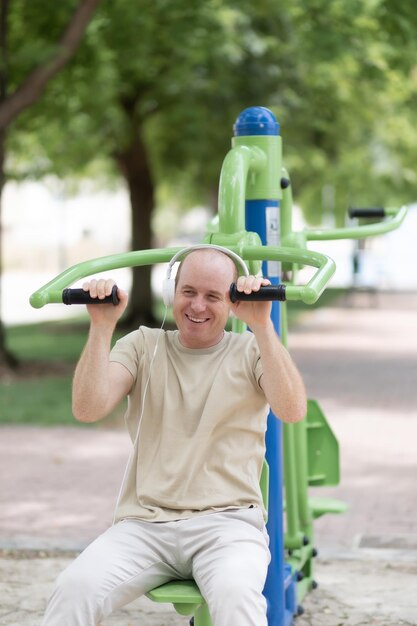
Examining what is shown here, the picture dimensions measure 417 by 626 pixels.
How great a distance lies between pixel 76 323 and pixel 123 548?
17.0 m

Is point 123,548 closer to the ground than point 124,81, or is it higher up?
closer to the ground

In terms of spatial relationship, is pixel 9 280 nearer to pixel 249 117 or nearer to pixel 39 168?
pixel 39 168

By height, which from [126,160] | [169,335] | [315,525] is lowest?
[315,525]

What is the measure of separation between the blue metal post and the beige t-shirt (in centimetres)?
59

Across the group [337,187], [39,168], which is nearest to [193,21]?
[39,168]

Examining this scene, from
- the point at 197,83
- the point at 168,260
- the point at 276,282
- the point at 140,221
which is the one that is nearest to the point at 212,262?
the point at 168,260

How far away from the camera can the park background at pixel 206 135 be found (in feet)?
25.5

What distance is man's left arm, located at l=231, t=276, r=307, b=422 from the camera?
123 inches

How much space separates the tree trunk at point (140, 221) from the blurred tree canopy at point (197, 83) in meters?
0.02

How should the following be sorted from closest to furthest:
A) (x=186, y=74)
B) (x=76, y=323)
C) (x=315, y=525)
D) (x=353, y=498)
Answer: (x=315, y=525) < (x=353, y=498) < (x=186, y=74) < (x=76, y=323)

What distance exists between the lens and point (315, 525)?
20.5 feet

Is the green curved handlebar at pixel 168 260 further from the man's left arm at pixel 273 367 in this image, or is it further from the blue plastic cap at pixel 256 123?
the blue plastic cap at pixel 256 123

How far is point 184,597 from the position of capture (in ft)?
10.3

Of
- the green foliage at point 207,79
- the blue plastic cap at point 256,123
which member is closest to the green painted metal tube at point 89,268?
the blue plastic cap at point 256,123
